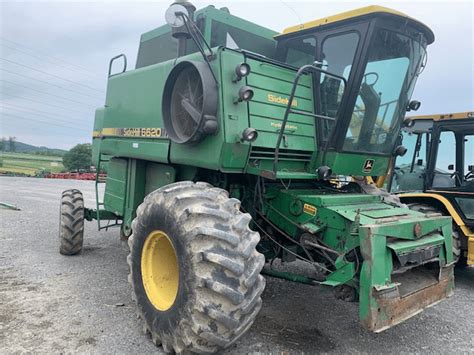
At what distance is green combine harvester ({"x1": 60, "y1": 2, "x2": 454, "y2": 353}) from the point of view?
3.16m

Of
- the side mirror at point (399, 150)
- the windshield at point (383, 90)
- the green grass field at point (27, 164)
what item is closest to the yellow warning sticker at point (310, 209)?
the windshield at point (383, 90)

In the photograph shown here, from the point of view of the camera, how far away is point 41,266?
19.2ft

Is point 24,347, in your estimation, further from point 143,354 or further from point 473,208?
point 473,208

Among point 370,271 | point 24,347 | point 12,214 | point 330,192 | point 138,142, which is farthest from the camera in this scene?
point 12,214

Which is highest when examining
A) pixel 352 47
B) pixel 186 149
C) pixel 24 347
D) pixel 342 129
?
pixel 352 47

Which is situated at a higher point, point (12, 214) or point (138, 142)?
point (138, 142)

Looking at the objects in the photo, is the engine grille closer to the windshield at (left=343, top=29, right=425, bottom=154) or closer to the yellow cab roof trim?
the windshield at (left=343, top=29, right=425, bottom=154)

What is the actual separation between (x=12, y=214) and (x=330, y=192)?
8680 millimetres

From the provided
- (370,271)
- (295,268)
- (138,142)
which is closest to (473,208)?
(295,268)

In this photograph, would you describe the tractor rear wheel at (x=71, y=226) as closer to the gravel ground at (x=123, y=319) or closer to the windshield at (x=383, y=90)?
the gravel ground at (x=123, y=319)

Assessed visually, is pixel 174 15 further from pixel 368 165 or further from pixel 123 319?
pixel 123 319

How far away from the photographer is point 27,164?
112 feet

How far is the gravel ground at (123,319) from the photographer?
3.67 meters

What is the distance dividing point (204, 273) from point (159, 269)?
0.95 meters
